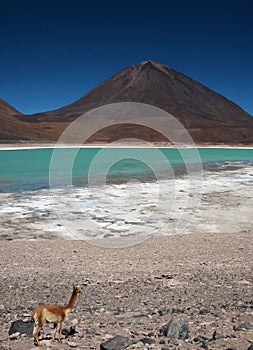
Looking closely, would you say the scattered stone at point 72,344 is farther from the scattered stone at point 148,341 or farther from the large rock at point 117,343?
the scattered stone at point 148,341

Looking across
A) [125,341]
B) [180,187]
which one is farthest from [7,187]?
[125,341]

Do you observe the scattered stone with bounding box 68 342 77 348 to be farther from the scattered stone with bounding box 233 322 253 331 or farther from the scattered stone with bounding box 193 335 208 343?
the scattered stone with bounding box 233 322 253 331

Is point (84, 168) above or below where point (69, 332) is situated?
above

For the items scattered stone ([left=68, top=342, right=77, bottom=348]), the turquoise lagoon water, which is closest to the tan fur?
scattered stone ([left=68, top=342, right=77, bottom=348])

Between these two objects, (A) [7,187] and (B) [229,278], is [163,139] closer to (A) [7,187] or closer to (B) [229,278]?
(A) [7,187]

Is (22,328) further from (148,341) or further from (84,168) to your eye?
(84,168)

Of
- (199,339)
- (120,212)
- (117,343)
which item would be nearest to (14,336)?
(117,343)
